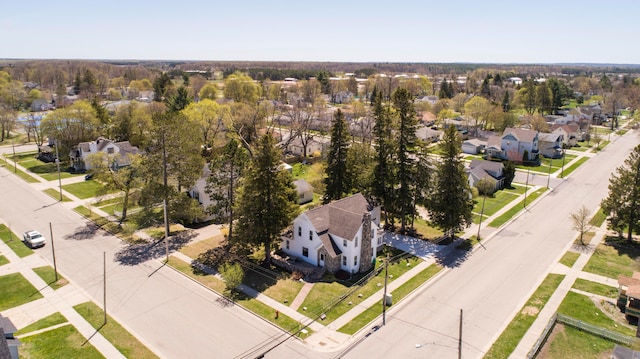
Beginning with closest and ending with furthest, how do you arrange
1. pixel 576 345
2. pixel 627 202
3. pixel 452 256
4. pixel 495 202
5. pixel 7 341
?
pixel 7 341, pixel 576 345, pixel 452 256, pixel 627 202, pixel 495 202

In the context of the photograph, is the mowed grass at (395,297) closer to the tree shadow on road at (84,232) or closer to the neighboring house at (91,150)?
the tree shadow on road at (84,232)

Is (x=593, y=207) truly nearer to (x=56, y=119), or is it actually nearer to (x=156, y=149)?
(x=156, y=149)

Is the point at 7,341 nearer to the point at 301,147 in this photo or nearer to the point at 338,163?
the point at 338,163

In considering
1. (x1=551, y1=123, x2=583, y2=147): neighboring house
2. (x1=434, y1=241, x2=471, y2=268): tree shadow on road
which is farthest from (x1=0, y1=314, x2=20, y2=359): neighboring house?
(x1=551, y1=123, x2=583, y2=147): neighboring house

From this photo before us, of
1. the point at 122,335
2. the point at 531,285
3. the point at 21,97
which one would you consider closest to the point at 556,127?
the point at 531,285

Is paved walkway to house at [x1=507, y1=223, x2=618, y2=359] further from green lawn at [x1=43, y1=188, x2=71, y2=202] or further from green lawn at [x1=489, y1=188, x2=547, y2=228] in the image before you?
green lawn at [x1=43, y1=188, x2=71, y2=202]

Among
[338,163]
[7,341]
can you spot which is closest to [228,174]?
[338,163]

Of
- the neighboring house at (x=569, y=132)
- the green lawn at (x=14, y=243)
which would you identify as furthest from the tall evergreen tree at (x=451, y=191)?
the neighboring house at (x=569, y=132)
